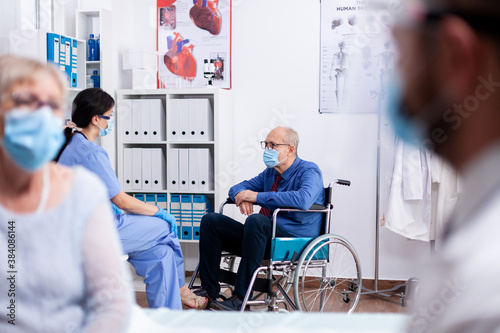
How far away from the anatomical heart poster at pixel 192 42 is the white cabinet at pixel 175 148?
0.31 meters

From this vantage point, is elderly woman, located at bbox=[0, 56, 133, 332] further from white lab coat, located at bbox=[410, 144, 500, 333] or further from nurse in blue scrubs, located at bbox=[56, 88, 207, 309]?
nurse in blue scrubs, located at bbox=[56, 88, 207, 309]

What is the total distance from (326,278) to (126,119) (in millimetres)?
1694

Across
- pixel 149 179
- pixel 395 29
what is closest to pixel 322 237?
pixel 149 179

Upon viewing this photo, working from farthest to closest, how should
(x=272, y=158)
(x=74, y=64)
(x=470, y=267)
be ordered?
(x=74, y=64)
(x=272, y=158)
(x=470, y=267)

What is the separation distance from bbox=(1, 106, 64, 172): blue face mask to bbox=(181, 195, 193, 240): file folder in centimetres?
295

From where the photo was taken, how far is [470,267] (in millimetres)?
315

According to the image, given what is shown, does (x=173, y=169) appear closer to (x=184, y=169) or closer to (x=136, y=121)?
(x=184, y=169)

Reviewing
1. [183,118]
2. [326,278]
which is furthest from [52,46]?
[326,278]

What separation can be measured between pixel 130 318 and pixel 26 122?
0.29m

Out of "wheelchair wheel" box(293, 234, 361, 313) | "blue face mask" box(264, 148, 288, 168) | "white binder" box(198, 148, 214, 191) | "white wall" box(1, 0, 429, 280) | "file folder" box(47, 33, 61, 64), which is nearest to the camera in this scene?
"wheelchair wheel" box(293, 234, 361, 313)

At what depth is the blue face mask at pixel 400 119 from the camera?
367 millimetres

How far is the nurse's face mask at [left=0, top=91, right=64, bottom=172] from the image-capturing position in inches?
24.6

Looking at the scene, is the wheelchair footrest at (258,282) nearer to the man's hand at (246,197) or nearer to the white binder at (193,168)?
the man's hand at (246,197)

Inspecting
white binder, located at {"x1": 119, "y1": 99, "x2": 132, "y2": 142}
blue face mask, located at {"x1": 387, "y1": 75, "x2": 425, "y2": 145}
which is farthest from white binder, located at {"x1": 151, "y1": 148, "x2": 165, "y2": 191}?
blue face mask, located at {"x1": 387, "y1": 75, "x2": 425, "y2": 145}
